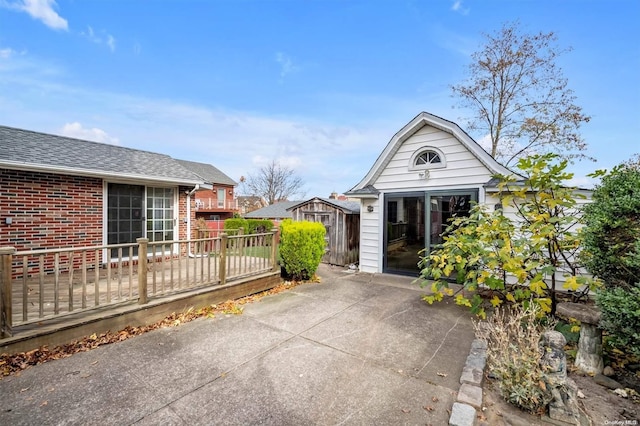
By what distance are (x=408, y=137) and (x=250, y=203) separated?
122ft

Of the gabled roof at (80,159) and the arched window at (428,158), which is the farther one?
the arched window at (428,158)

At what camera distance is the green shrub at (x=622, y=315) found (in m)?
2.41

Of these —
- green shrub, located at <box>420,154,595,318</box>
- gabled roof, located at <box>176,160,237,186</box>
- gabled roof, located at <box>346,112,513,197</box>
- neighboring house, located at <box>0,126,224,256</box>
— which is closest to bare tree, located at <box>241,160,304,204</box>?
gabled roof, located at <box>176,160,237,186</box>

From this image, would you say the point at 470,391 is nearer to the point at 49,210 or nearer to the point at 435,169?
the point at 435,169

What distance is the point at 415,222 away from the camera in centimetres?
732

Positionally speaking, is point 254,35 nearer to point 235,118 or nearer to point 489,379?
point 235,118

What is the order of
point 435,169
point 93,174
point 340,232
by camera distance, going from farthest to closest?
1. point 340,232
2. point 435,169
3. point 93,174

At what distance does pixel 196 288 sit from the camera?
4.88 m

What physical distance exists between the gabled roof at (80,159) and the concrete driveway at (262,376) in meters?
4.62

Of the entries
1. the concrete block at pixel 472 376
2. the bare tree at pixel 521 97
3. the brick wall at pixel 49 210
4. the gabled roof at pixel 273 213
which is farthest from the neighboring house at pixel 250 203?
the concrete block at pixel 472 376

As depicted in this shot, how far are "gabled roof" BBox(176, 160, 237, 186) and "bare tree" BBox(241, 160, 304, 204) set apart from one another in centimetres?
545

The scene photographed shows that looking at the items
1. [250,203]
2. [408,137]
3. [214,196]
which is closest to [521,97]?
[408,137]

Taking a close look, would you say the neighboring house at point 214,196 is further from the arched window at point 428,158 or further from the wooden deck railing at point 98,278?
the arched window at point 428,158

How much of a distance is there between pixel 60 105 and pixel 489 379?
50.6ft
